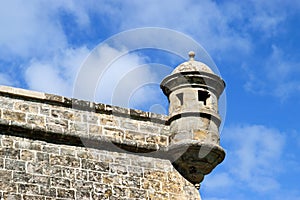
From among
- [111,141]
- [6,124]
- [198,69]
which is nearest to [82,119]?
[111,141]

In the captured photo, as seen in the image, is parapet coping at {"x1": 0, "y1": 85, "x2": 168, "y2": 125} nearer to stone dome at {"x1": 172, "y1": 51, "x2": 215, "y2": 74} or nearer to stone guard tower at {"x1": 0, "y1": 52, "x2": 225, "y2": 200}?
stone guard tower at {"x1": 0, "y1": 52, "x2": 225, "y2": 200}

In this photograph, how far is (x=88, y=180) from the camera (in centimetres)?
1059

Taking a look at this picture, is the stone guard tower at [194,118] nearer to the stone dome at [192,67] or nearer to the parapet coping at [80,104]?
the stone dome at [192,67]

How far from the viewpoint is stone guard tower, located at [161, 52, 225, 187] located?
1124cm

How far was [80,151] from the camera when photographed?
10.8 meters

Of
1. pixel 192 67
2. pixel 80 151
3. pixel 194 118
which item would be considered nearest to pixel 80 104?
pixel 80 151

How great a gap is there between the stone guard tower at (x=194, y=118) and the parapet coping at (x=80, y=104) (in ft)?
1.12

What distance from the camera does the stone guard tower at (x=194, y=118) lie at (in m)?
11.2

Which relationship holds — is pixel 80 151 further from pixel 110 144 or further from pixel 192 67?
pixel 192 67

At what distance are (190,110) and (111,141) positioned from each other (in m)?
1.31

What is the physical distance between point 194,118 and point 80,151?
1821 mm

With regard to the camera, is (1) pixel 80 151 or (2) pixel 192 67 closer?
(1) pixel 80 151

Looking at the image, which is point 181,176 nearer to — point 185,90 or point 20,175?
point 185,90

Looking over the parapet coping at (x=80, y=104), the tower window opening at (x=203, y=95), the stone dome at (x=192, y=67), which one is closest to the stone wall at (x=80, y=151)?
the parapet coping at (x=80, y=104)
